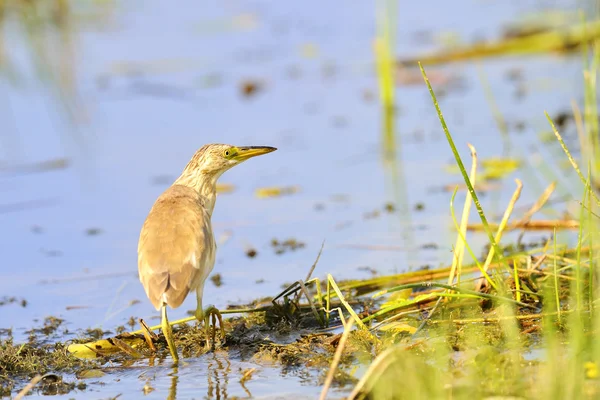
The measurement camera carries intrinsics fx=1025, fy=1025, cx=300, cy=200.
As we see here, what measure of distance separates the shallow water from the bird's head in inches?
32.2

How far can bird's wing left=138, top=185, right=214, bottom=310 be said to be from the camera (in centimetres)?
475

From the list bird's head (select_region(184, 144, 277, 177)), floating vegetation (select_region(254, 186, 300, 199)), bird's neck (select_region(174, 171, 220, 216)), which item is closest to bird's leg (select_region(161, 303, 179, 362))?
bird's neck (select_region(174, 171, 220, 216))

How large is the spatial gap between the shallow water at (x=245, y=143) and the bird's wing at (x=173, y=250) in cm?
40

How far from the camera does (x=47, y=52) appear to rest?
1303cm

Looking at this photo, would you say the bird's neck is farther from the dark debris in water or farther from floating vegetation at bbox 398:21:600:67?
floating vegetation at bbox 398:21:600:67

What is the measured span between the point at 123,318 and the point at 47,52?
7775 mm

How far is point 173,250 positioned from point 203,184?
43.9 inches

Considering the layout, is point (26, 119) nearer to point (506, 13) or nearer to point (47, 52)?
point (47, 52)

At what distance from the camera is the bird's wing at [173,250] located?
187 inches

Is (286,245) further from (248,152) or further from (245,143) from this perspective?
(245,143)

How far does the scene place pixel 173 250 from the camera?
4941mm

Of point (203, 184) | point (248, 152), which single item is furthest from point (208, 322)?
point (248, 152)

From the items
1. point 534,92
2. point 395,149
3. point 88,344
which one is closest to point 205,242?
point 88,344

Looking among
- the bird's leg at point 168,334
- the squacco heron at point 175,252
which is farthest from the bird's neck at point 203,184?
the bird's leg at point 168,334
